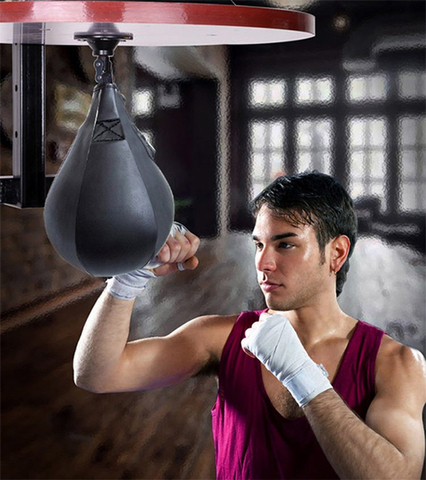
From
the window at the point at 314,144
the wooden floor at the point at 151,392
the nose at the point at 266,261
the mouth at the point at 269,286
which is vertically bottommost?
the wooden floor at the point at 151,392

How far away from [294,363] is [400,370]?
0.59ft

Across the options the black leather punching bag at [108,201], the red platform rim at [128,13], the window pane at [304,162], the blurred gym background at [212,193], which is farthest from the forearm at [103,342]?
the window pane at [304,162]

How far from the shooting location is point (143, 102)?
2266 millimetres

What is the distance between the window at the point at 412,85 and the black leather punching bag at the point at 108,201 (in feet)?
5.29

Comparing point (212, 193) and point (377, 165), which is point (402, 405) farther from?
point (212, 193)

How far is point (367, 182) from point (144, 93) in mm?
728

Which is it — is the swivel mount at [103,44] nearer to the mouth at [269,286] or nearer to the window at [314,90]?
the mouth at [269,286]

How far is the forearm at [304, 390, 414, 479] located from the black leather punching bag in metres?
0.49

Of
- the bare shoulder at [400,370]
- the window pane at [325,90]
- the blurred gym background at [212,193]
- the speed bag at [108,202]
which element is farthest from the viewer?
the window pane at [325,90]

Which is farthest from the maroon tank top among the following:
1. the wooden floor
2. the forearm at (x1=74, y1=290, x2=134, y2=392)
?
the wooden floor

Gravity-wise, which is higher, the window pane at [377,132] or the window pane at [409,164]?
the window pane at [377,132]

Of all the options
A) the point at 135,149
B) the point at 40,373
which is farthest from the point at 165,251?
the point at 40,373

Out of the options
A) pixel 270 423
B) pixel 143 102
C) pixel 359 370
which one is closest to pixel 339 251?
pixel 359 370

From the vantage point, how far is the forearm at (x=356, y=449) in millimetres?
990
